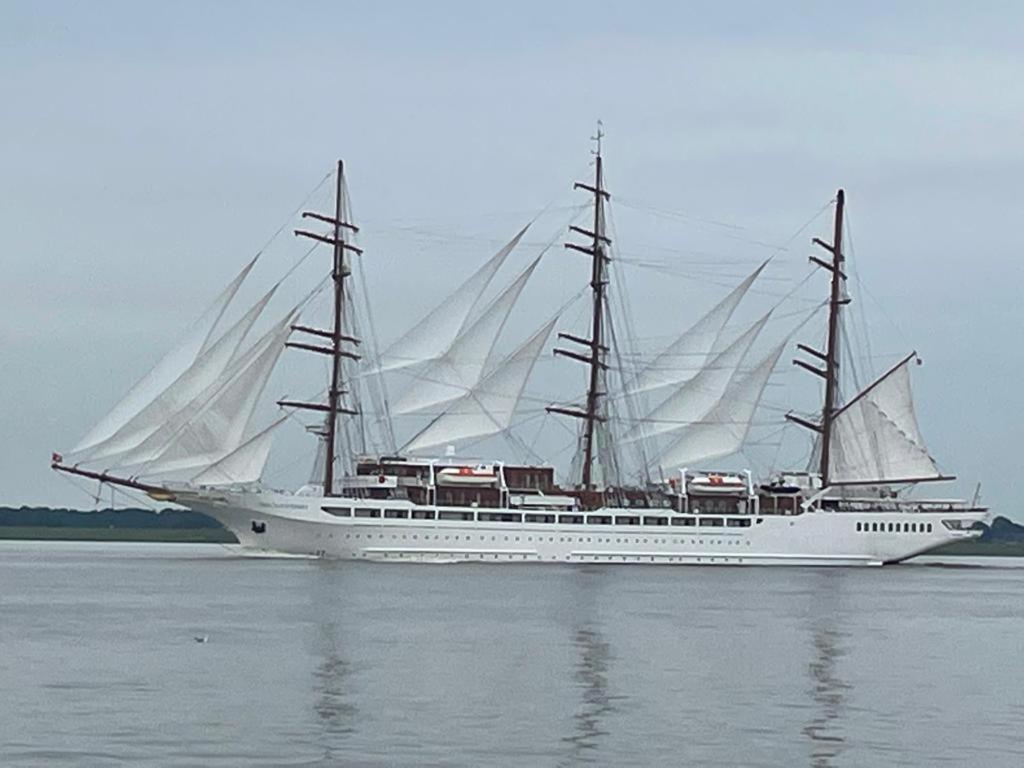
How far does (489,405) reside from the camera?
268ft

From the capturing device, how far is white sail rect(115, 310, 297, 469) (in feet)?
238

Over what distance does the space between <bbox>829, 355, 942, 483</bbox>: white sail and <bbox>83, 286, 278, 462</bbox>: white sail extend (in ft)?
86.2

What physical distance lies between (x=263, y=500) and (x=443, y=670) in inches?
1856

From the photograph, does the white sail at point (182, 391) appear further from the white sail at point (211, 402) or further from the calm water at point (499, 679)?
the calm water at point (499, 679)

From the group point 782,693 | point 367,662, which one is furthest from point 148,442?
point 782,693

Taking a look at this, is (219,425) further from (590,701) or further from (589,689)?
(590,701)

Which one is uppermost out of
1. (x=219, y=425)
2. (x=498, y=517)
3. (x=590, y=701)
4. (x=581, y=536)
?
(x=219, y=425)

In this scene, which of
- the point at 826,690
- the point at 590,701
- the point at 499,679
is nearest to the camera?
the point at 590,701

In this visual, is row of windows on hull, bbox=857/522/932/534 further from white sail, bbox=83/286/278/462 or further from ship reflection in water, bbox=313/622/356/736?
ship reflection in water, bbox=313/622/356/736

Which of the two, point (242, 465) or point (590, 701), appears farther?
point (242, 465)

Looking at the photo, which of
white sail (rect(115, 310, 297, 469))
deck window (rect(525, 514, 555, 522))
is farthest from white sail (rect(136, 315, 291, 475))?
deck window (rect(525, 514, 555, 522))

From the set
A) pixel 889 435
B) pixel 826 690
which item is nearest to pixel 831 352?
pixel 889 435

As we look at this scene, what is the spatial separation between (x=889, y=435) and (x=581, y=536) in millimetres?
14123

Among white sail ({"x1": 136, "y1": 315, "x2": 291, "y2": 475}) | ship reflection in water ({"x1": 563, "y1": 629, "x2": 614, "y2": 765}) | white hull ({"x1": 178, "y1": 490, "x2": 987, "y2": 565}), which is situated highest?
white sail ({"x1": 136, "y1": 315, "x2": 291, "y2": 475})
